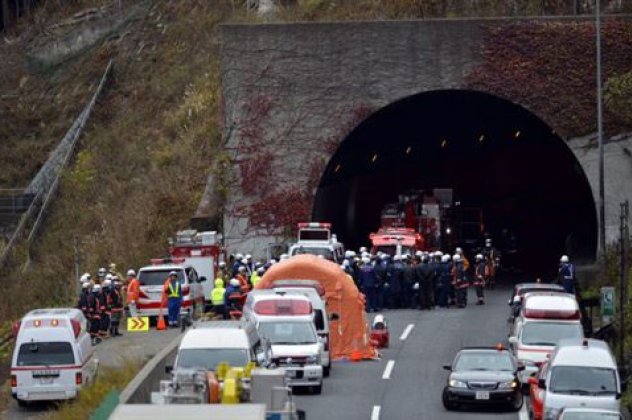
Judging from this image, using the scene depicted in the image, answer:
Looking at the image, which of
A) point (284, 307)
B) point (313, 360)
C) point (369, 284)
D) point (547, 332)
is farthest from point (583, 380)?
point (369, 284)

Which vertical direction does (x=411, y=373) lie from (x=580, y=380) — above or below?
below

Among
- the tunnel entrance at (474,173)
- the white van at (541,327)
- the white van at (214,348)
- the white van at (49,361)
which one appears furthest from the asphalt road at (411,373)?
the tunnel entrance at (474,173)

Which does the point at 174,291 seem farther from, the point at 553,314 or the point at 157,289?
the point at 553,314

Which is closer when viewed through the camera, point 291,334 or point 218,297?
point 291,334

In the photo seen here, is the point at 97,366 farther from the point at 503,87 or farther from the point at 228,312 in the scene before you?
the point at 503,87

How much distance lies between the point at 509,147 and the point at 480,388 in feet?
146

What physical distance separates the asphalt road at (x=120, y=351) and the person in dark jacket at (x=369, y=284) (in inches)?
258

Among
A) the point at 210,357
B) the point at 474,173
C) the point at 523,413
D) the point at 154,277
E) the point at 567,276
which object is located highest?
the point at 474,173

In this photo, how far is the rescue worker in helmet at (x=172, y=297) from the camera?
43.5m

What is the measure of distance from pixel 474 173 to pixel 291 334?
145ft

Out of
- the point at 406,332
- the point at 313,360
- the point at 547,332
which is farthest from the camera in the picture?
the point at 406,332

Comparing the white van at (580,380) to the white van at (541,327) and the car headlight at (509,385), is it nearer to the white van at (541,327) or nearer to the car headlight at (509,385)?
the car headlight at (509,385)

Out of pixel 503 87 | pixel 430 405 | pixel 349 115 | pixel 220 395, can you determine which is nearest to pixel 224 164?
pixel 349 115

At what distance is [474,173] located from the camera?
77625 mm
